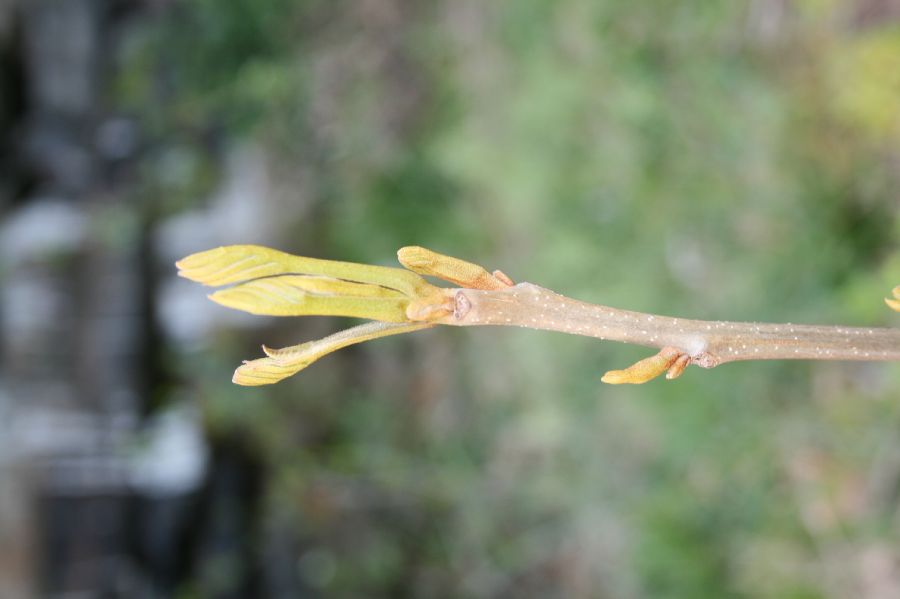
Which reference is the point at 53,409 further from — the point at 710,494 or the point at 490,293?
the point at 490,293

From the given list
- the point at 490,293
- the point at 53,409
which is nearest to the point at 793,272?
the point at 490,293

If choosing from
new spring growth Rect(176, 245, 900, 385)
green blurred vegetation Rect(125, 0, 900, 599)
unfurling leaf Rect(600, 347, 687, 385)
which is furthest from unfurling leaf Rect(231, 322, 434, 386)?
green blurred vegetation Rect(125, 0, 900, 599)

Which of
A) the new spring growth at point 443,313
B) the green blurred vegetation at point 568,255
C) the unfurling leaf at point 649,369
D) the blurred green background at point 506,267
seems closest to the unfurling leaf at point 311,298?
the new spring growth at point 443,313

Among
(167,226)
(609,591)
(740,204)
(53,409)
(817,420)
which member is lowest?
(609,591)

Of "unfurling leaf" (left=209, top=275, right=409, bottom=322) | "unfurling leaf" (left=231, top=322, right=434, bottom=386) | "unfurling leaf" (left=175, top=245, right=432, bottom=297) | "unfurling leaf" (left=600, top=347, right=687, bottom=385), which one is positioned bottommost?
"unfurling leaf" (left=600, top=347, right=687, bottom=385)

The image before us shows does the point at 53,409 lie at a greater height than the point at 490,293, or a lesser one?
greater

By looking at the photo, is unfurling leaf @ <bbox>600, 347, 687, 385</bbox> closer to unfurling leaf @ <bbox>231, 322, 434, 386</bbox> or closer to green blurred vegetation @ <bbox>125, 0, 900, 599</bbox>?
unfurling leaf @ <bbox>231, 322, 434, 386</bbox>

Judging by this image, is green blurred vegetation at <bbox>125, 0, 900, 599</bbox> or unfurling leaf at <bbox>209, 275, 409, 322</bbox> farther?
green blurred vegetation at <bbox>125, 0, 900, 599</bbox>
